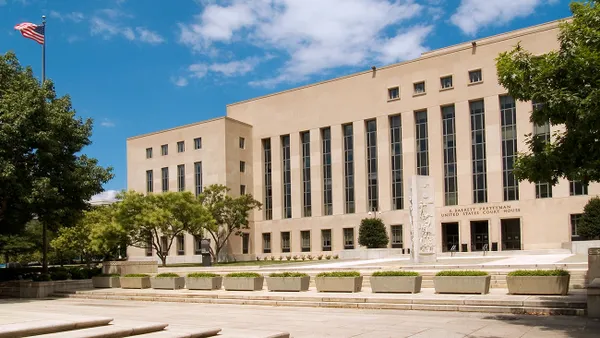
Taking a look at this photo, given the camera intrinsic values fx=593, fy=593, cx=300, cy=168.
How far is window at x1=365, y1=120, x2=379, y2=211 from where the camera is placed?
204 feet

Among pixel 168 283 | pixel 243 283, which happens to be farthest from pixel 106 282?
pixel 243 283

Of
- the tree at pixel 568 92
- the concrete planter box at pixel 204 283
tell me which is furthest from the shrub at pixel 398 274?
the concrete planter box at pixel 204 283

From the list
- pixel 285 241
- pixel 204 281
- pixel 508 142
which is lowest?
pixel 285 241

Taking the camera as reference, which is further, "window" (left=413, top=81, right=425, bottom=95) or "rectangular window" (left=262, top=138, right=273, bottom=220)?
"rectangular window" (left=262, top=138, right=273, bottom=220)

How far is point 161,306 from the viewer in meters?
22.8

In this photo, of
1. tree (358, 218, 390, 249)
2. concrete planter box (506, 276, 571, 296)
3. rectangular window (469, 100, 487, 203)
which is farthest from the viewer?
tree (358, 218, 390, 249)

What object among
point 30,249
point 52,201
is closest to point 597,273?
point 52,201

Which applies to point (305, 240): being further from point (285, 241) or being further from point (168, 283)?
point (168, 283)

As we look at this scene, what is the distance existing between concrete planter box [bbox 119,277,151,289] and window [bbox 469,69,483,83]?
38.0m

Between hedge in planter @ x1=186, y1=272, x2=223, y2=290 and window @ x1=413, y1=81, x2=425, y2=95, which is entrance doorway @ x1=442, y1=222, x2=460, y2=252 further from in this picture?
hedge in planter @ x1=186, y1=272, x2=223, y2=290

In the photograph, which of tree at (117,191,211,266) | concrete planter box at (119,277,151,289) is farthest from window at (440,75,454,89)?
concrete planter box at (119,277,151,289)

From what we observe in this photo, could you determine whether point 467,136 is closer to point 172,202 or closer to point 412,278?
point 172,202

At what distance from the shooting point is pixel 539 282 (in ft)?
59.7

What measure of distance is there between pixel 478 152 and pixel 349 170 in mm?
14106
